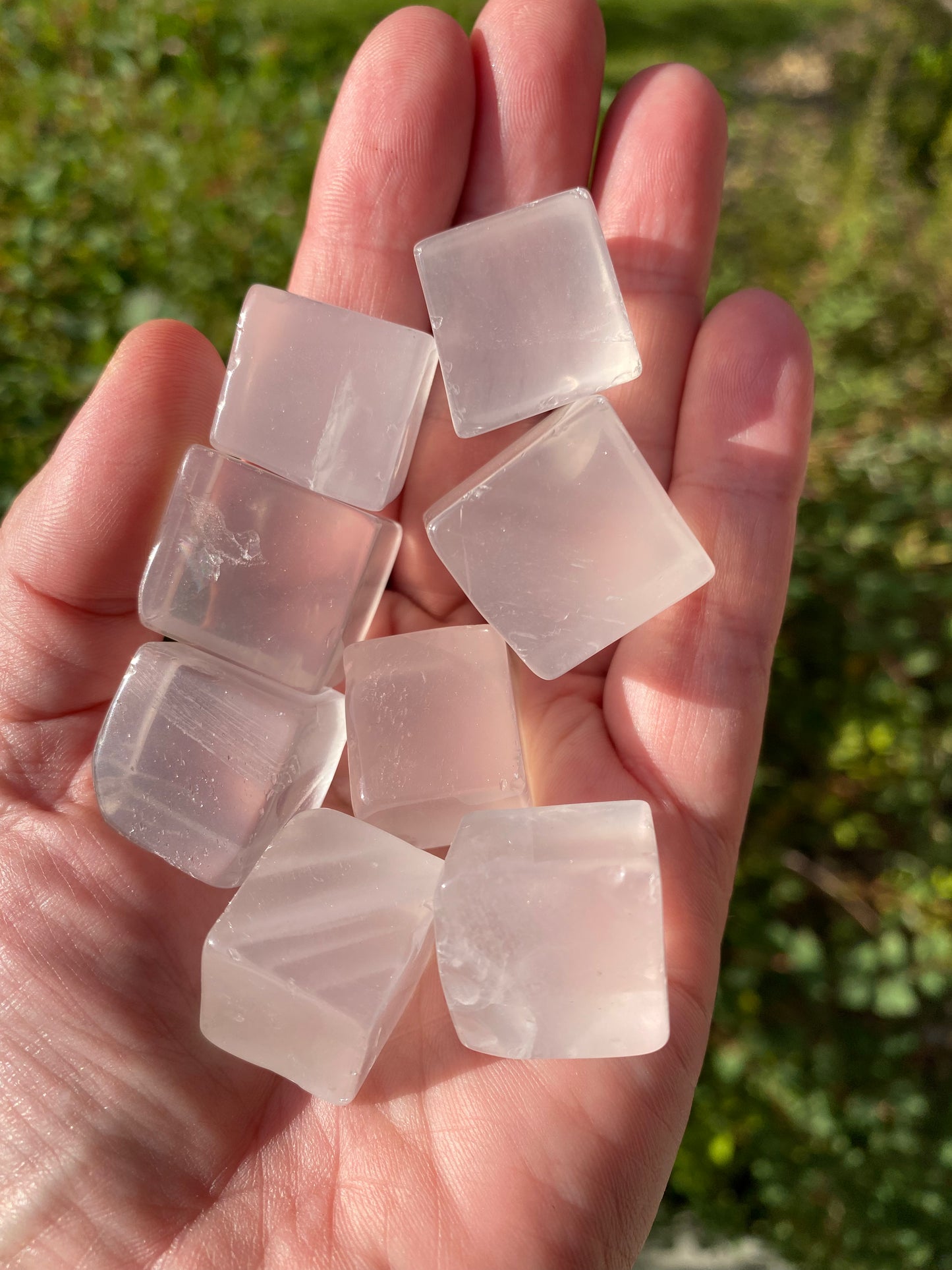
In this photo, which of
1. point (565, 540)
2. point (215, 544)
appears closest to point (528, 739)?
point (565, 540)

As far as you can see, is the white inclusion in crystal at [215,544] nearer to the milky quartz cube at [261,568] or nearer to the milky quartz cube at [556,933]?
the milky quartz cube at [261,568]

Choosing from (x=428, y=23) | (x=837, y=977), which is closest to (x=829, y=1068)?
(x=837, y=977)

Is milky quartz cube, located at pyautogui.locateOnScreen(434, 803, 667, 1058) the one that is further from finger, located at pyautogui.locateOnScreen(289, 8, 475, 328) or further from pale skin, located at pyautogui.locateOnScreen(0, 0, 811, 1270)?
finger, located at pyautogui.locateOnScreen(289, 8, 475, 328)

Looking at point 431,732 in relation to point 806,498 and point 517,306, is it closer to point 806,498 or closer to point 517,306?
point 517,306

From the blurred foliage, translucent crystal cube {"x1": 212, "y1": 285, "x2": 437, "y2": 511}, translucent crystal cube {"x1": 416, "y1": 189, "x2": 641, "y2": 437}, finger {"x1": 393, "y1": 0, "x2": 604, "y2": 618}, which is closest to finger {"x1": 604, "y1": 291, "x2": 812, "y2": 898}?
translucent crystal cube {"x1": 416, "y1": 189, "x2": 641, "y2": 437}

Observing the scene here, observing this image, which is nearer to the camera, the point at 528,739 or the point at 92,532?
the point at 92,532

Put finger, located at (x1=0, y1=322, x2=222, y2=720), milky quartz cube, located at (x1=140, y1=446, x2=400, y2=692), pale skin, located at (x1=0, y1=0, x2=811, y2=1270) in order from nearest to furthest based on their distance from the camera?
pale skin, located at (x1=0, y1=0, x2=811, y2=1270) → finger, located at (x1=0, y1=322, x2=222, y2=720) → milky quartz cube, located at (x1=140, y1=446, x2=400, y2=692)
